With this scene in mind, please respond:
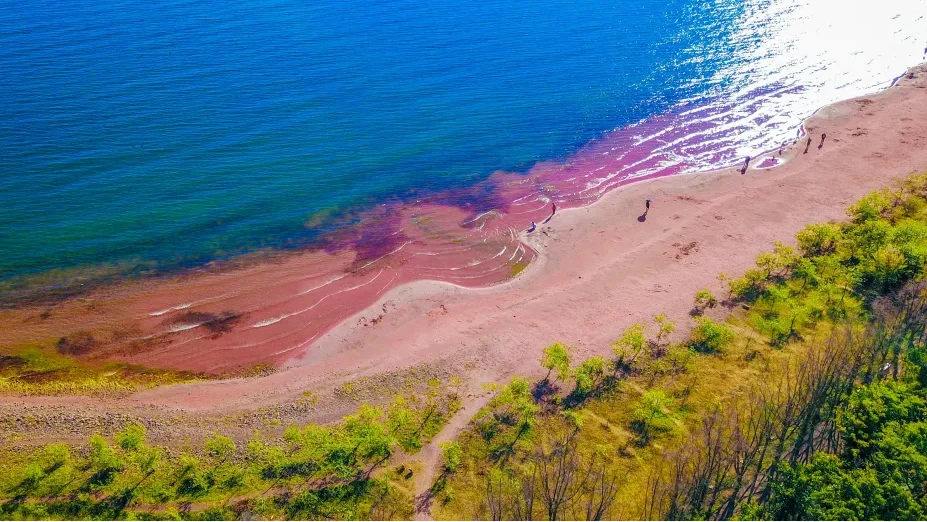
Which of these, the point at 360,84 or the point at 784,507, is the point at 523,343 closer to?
the point at 784,507

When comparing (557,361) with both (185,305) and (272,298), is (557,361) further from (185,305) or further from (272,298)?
(185,305)

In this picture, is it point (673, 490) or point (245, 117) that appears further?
point (245, 117)

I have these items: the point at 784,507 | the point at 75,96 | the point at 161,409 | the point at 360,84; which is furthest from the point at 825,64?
the point at 75,96

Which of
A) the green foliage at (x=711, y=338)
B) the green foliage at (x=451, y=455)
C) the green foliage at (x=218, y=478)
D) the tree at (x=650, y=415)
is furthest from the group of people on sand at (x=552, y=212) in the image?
the green foliage at (x=451, y=455)

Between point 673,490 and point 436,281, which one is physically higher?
point 436,281

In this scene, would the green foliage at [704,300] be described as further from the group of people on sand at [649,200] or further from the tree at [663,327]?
the group of people on sand at [649,200]

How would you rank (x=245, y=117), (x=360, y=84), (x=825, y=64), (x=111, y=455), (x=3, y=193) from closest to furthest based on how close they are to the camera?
1. (x=111, y=455)
2. (x=3, y=193)
3. (x=245, y=117)
4. (x=360, y=84)
5. (x=825, y=64)
